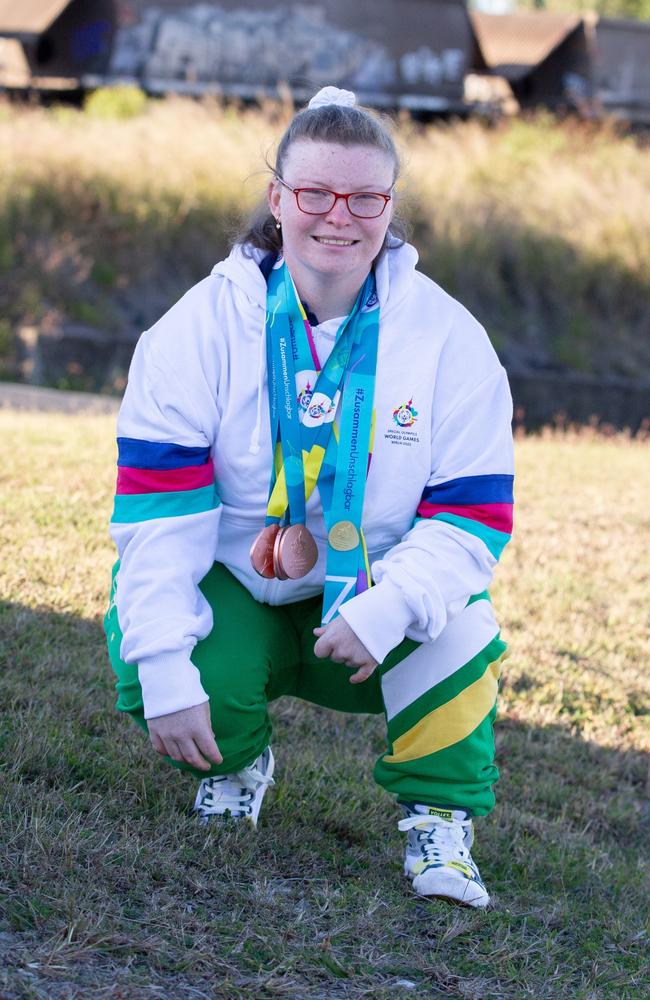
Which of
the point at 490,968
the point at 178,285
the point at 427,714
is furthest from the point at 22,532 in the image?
the point at 178,285

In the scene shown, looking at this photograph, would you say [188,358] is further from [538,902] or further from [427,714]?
[538,902]

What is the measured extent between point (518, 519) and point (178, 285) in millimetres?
8004

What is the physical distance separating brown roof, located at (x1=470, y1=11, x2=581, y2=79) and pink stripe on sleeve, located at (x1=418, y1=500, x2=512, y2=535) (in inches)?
755

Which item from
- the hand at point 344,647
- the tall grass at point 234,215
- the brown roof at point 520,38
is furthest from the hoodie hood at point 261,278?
the brown roof at point 520,38

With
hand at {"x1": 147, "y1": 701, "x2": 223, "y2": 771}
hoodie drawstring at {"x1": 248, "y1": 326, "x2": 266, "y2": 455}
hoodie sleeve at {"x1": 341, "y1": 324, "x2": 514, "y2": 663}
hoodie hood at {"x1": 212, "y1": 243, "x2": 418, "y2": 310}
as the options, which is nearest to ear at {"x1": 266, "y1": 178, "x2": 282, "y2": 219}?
hoodie hood at {"x1": 212, "y1": 243, "x2": 418, "y2": 310}

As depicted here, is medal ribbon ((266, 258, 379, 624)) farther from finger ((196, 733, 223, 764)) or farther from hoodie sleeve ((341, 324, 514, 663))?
finger ((196, 733, 223, 764))

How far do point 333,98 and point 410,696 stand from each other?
53.6 inches

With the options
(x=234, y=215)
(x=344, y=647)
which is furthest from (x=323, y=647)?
(x=234, y=215)

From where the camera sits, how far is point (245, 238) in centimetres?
294

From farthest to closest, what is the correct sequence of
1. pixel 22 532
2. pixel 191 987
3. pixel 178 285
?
pixel 178 285 < pixel 22 532 < pixel 191 987

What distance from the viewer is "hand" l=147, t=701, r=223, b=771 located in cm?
254

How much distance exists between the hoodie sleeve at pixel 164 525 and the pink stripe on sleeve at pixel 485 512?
1.62 ft

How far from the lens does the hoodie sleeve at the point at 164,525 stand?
2.53 m

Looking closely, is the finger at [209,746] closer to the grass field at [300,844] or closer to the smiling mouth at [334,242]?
the grass field at [300,844]
